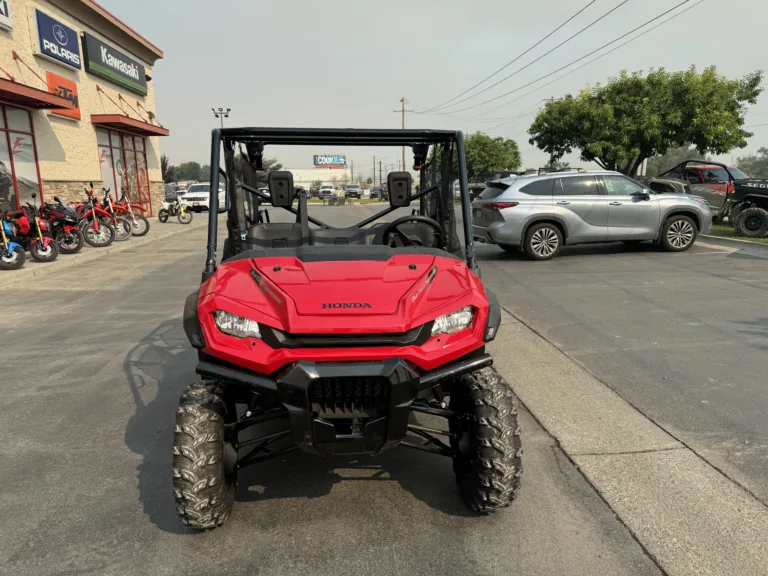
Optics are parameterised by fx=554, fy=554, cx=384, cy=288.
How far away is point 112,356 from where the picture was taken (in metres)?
5.66

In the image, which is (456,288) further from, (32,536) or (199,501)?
(32,536)

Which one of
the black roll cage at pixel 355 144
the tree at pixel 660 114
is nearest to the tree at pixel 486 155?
the tree at pixel 660 114

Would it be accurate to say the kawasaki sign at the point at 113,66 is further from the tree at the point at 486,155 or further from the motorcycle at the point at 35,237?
the tree at the point at 486,155

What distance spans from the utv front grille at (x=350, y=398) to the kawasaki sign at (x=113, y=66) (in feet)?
74.5

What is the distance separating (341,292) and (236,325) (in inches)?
20.2

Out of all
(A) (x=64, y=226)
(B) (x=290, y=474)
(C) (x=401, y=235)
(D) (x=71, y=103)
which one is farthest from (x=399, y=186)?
(D) (x=71, y=103)

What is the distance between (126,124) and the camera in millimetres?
21828

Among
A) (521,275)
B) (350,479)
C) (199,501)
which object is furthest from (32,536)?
(521,275)

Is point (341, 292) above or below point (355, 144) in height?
below

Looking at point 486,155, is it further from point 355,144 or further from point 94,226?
point 355,144

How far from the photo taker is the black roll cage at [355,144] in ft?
11.4

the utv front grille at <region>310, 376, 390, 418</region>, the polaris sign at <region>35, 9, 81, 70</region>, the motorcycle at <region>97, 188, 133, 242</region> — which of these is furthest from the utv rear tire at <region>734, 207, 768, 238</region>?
the polaris sign at <region>35, 9, 81, 70</region>

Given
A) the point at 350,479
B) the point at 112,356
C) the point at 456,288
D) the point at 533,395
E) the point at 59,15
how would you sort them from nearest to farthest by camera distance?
the point at 456,288
the point at 350,479
the point at 533,395
the point at 112,356
the point at 59,15

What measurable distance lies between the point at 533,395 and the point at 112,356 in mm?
4152
